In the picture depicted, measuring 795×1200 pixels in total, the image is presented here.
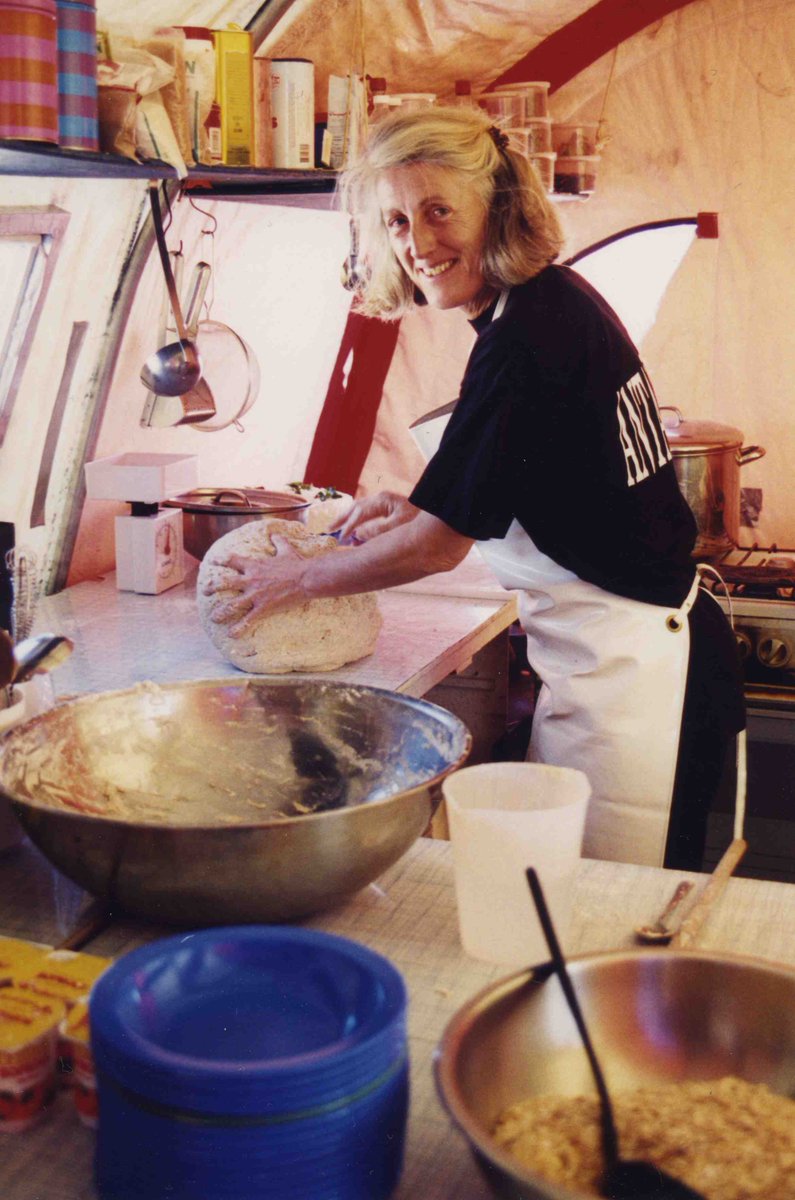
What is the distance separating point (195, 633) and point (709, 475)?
139cm

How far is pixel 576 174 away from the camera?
3.55 m

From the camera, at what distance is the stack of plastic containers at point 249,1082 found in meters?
0.84

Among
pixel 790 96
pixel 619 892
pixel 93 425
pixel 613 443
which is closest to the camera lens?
pixel 619 892

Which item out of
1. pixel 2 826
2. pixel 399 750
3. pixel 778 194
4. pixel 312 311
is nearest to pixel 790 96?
pixel 778 194

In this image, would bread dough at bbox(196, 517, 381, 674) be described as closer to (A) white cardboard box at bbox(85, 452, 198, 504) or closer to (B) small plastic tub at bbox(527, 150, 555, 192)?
(A) white cardboard box at bbox(85, 452, 198, 504)

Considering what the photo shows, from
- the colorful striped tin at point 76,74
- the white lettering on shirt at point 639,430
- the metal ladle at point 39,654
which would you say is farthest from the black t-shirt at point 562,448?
the metal ladle at point 39,654

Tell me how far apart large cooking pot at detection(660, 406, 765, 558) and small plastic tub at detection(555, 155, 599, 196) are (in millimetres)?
763

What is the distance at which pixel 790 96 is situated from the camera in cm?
349

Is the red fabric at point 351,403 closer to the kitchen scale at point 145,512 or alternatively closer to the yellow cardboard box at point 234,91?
the kitchen scale at point 145,512

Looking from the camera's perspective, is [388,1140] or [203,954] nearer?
[388,1140]

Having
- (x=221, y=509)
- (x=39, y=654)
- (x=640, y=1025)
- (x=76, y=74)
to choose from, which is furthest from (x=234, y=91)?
(x=640, y=1025)

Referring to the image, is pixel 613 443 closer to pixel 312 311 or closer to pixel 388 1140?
pixel 388 1140

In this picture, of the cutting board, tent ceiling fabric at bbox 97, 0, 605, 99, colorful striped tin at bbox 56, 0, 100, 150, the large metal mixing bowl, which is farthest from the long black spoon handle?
tent ceiling fabric at bbox 97, 0, 605, 99

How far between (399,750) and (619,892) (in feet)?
1.05
